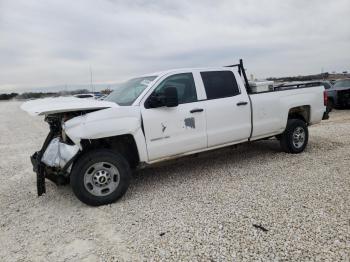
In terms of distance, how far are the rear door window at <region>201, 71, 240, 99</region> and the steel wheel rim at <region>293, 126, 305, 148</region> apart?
181 centimetres

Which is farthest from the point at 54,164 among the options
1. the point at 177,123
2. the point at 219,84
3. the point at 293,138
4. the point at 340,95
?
the point at 340,95

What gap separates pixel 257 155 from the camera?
6879 millimetres

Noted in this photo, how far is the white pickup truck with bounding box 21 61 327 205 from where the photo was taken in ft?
14.6

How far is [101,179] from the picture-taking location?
452 centimetres

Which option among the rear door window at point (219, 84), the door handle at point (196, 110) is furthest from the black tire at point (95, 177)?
the rear door window at point (219, 84)

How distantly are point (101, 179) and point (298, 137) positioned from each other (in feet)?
14.4

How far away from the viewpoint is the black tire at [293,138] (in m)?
6.61

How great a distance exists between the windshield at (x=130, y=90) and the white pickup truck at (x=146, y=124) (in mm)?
26

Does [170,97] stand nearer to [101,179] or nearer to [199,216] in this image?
[101,179]

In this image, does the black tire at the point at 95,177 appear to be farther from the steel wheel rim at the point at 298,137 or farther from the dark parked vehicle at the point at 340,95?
the dark parked vehicle at the point at 340,95

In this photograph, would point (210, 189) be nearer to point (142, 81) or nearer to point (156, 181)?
point (156, 181)

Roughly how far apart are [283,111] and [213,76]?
174 centimetres

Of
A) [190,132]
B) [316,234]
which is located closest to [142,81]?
[190,132]

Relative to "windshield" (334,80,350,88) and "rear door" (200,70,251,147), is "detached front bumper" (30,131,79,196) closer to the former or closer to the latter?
"rear door" (200,70,251,147)
